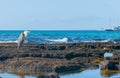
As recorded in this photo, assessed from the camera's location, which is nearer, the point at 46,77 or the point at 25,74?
the point at 46,77

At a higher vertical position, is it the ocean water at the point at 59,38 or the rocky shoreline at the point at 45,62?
the rocky shoreline at the point at 45,62

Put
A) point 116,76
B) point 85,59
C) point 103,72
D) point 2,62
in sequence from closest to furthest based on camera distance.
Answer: point 116,76, point 103,72, point 2,62, point 85,59

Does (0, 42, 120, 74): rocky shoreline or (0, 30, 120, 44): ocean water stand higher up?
(0, 42, 120, 74): rocky shoreline

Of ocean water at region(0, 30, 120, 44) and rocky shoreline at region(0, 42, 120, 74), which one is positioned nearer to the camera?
rocky shoreline at region(0, 42, 120, 74)

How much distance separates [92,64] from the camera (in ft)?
109

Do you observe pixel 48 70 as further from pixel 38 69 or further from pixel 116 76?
pixel 116 76

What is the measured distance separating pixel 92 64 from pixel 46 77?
11.2 metres

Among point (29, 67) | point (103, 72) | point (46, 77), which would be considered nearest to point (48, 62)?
point (29, 67)

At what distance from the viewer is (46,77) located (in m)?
22.3

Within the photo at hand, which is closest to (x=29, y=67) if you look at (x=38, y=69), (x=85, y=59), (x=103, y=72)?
(x=38, y=69)

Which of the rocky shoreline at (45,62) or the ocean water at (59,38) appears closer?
the rocky shoreline at (45,62)

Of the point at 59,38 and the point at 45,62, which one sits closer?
the point at 45,62

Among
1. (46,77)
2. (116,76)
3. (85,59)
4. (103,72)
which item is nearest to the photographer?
(46,77)

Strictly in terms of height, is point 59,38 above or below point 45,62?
below
